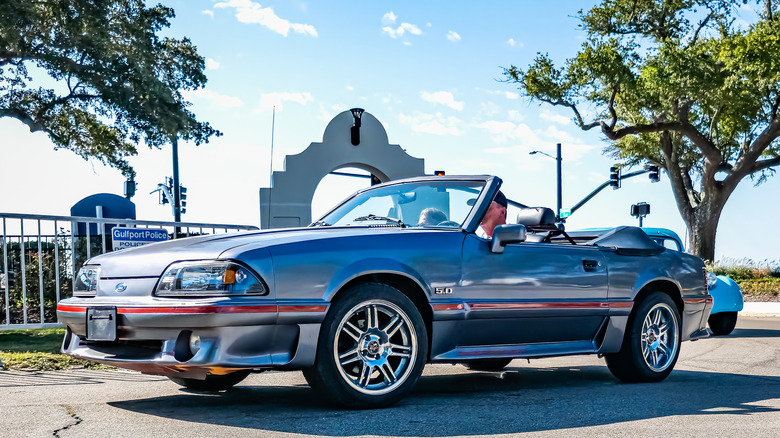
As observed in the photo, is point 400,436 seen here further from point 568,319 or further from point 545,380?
point 545,380

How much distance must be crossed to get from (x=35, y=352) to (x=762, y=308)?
17.7 meters

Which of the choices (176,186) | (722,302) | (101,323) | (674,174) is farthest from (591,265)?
(674,174)

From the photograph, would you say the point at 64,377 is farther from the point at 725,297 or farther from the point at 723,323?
the point at 723,323

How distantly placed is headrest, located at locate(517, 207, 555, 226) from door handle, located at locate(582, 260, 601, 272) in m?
0.38

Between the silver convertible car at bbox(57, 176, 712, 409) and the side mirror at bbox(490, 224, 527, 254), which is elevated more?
the side mirror at bbox(490, 224, 527, 254)

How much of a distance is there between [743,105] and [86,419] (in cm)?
3162

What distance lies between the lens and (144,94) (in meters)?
22.0

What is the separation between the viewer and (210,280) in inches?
195

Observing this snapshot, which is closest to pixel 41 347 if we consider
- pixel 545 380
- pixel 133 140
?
pixel 545 380

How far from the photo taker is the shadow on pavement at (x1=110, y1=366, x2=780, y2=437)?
16.0ft

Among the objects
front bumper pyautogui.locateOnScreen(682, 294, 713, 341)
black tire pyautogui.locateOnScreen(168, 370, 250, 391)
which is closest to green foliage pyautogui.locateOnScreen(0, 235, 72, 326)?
black tire pyautogui.locateOnScreen(168, 370, 250, 391)

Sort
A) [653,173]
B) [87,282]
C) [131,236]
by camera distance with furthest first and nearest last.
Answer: [653,173] < [131,236] < [87,282]

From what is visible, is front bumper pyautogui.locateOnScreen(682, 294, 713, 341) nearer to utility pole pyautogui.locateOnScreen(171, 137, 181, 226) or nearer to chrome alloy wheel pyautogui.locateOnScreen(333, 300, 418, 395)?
chrome alloy wheel pyautogui.locateOnScreen(333, 300, 418, 395)

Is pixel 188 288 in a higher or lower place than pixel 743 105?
lower
